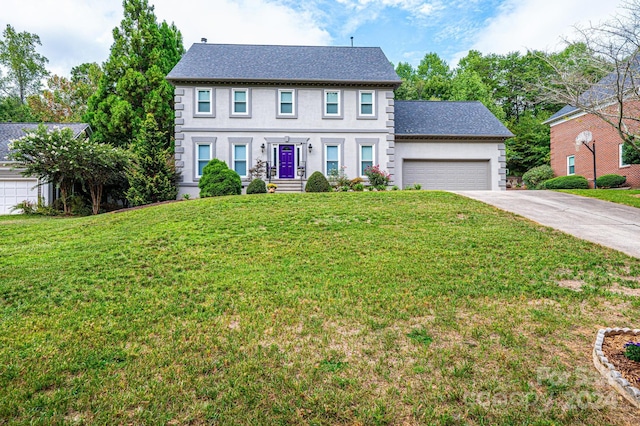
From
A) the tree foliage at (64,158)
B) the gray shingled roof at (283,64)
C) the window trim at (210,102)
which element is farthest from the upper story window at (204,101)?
the tree foliage at (64,158)

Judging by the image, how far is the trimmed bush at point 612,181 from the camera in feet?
58.1

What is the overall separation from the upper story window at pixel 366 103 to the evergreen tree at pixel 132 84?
10.5 m

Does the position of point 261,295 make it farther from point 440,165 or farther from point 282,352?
point 440,165

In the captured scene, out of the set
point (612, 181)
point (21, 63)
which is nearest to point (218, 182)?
point (612, 181)

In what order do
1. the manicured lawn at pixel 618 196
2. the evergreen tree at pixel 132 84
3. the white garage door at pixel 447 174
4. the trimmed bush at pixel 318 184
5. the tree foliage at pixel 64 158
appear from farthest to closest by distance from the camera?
the evergreen tree at pixel 132 84
the white garage door at pixel 447 174
the trimmed bush at pixel 318 184
the tree foliage at pixel 64 158
the manicured lawn at pixel 618 196

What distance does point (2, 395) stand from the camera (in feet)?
8.32

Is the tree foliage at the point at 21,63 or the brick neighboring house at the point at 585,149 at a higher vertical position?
the tree foliage at the point at 21,63

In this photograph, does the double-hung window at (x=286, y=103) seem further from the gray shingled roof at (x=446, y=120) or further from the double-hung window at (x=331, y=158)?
the gray shingled roof at (x=446, y=120)

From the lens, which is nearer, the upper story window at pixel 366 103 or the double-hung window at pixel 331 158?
the double-hung window at pixel 331 158

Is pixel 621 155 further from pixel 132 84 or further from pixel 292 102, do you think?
pixel 132 84

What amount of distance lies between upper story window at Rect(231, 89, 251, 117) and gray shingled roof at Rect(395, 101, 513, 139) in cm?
737

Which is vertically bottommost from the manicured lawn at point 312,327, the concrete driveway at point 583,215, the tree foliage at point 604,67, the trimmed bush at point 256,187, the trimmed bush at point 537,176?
the manicured lawn at point 312,327

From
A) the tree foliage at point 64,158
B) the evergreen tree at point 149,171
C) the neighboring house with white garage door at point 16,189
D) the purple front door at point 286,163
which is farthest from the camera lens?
the purple front door at point 286,163

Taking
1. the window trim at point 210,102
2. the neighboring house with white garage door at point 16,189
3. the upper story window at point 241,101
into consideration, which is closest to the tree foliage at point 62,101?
the neighboring house with white garage door at point 16,189
